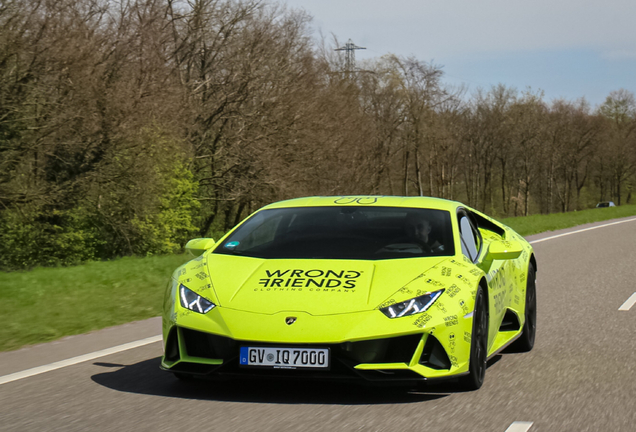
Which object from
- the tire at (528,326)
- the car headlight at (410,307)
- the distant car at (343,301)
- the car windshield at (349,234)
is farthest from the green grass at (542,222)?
the car headlight at (410,307)

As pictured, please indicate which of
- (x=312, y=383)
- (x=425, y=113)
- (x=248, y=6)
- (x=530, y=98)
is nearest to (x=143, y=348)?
(x=312, y=383)

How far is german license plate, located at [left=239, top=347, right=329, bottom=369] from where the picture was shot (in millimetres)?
4750

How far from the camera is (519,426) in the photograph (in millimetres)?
4422

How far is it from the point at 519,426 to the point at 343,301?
3.94 feet

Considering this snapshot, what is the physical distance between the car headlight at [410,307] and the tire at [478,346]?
41 cm

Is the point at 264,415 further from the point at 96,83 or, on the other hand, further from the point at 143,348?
the point at 96,83

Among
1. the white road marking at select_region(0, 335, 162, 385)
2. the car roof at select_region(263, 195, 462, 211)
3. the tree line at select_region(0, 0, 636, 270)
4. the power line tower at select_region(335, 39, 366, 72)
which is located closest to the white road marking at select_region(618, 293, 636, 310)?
the car roof at select_region(263, 195, 462, 211)

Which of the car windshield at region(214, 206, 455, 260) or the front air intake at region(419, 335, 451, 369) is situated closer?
the front air intake at region(419, 335, 451, 369)

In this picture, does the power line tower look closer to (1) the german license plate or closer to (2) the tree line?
(2) the tree line

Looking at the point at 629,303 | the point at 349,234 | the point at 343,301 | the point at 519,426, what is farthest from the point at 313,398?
the point at 629,303

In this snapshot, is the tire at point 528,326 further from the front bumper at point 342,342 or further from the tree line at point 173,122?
the tree line at point 173,122

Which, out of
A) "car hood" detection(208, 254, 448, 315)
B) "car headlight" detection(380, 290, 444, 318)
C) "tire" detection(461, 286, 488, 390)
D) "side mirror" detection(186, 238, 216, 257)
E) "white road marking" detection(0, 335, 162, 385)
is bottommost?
"white road marking" detection(0, 335, 162, 385)

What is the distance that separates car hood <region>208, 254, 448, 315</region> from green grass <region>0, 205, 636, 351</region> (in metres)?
2.65

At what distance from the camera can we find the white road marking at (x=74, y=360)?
18.8 ft
